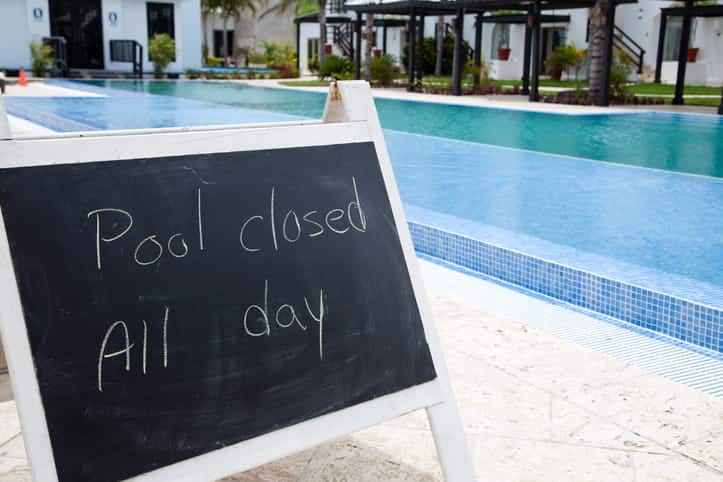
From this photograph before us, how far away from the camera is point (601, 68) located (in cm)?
1606

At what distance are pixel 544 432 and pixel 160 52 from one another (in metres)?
29.9

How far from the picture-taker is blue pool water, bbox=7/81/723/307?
5102 mm

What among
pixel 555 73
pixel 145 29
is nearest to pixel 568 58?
pixel 555 73

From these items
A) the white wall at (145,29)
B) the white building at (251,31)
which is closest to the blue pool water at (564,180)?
the white wall at (145,29)

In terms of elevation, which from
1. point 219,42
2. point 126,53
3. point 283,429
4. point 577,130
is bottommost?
point 577,130

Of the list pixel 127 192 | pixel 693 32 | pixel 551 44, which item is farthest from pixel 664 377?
pixel 551 44

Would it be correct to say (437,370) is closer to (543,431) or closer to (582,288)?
(543,431)

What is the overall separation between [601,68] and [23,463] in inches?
610

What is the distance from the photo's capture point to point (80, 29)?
30.5 meters

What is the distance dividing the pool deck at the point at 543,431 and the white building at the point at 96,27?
29.2 meters

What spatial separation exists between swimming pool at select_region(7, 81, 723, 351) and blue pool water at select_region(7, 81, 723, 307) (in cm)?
2

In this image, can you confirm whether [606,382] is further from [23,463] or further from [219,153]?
[23,463]

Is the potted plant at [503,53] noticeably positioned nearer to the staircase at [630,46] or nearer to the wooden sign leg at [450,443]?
the staircase at [630,46]

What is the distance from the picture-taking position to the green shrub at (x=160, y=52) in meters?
30.1
